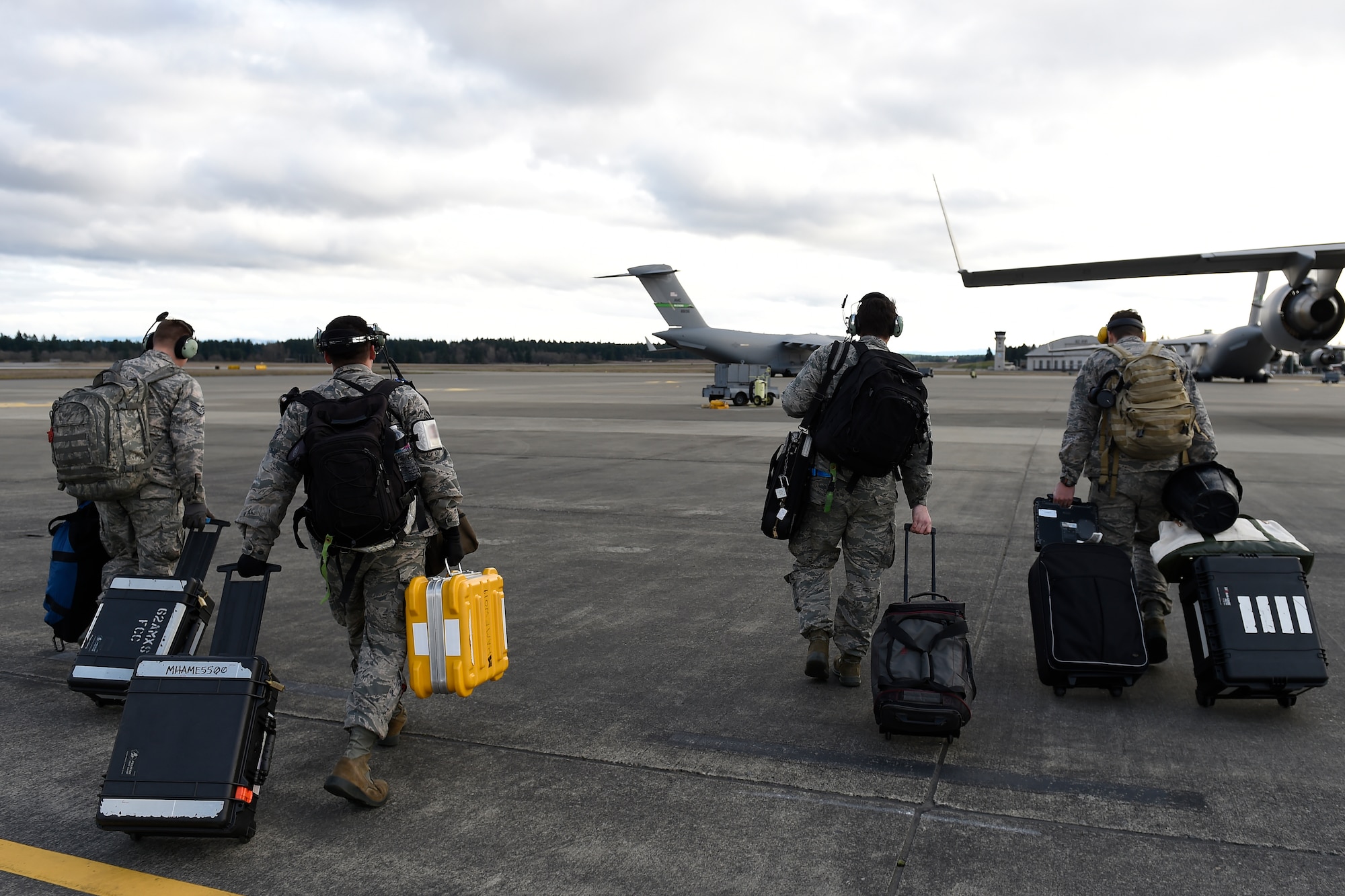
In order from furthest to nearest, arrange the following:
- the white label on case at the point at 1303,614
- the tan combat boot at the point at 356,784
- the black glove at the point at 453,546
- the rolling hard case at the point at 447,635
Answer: the white label on case at the point at 1303,614
the black glove at the point at 453,546
the rolling hard case at the point at 447,635
the tan combat boot at the point at 356,784

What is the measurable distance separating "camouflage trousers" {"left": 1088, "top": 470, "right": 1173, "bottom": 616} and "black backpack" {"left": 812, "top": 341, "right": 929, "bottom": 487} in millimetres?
1543

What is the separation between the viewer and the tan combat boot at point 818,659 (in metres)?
4.94

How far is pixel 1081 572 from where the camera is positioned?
15.7 ft

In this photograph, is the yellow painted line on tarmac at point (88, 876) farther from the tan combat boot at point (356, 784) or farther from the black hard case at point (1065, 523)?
the black hard case at point (1065, 523)

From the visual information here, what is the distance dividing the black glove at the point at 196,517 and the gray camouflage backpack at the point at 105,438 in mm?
284

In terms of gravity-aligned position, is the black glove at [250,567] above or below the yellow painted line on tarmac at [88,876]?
above

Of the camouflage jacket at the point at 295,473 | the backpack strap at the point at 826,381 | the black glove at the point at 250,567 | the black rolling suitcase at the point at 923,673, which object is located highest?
the backpack strap at the point at 826,381

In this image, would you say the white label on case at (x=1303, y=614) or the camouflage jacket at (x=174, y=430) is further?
the camouflage jacket at (x=174, y=430)

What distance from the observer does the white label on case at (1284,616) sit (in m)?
4.49

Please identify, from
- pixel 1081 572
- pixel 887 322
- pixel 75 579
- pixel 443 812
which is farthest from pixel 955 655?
pixel 75 579

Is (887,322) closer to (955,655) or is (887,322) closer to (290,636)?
(955,655)

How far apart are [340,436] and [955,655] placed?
2.86 meters

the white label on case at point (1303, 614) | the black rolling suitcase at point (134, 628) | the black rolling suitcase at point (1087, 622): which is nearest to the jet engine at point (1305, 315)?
Result: the white label on case at point (1303, 614)

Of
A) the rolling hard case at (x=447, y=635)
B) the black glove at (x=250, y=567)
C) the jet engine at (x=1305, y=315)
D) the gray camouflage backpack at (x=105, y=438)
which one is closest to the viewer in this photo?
the rolling hard case at (x=447, y=635)
